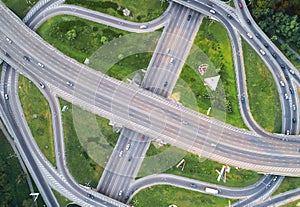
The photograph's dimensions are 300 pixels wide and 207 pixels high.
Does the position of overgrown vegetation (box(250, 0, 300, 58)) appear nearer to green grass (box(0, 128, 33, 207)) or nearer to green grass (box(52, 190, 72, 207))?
green grass (box(52, 190, 72, 207))

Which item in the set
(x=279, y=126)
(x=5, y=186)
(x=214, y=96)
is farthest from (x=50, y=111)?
(x=279, y=126)

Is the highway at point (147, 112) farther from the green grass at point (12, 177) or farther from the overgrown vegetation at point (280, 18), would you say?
the overgrown vegetation at point (280, 18)

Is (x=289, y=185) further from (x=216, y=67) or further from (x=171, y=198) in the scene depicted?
(x=216, y=67)

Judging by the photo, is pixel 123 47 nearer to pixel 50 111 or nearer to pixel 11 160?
pixel 50 111

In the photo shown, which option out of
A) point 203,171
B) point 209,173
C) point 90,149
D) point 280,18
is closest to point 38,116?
point 90,149

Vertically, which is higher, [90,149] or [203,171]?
[203,171]

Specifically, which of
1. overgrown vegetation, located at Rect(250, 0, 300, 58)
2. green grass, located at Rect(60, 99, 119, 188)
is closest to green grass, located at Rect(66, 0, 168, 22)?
overgrown vegetation, located at Rect(250, 0, 300, 58)
